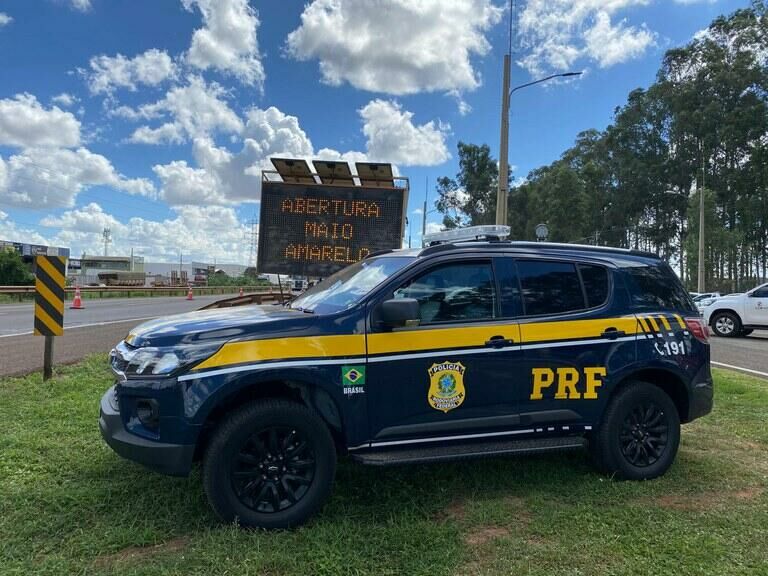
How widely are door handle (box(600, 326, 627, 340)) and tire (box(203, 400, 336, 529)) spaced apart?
2159 mm

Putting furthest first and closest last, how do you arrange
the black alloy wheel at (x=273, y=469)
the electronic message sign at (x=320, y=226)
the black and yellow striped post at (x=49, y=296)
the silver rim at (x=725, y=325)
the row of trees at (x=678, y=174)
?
1. the row of trees at (x=678, y=174)
2. the silver rim at (x=725, y=325)
3. the electronic message sign at (x=320, y=226)
4. the black and yellow striped post at (x=49, y=296)
5. the black alloy wheel at (x=273, y=469)

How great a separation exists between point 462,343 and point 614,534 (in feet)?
4.75

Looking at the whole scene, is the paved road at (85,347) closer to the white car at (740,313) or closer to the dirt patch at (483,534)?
the white car at (740,313)

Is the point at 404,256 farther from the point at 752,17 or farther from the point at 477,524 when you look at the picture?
the point at 752,17

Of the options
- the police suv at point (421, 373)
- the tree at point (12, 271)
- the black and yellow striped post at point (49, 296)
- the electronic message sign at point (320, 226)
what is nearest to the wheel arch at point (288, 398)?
the police suv at point (421, 373)

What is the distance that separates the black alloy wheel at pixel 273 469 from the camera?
129 inches

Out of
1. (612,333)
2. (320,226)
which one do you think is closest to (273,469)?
(612,333)

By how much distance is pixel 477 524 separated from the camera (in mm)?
3443

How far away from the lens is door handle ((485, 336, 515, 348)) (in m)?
3.74

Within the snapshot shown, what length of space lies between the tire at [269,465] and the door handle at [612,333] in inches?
85.0

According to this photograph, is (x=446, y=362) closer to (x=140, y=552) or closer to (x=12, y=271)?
(x=140, y=552)

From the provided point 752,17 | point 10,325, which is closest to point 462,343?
point 10,325

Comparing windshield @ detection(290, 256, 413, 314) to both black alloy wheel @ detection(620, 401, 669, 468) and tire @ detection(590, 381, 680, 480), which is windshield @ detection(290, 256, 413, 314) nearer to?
tire @ detection(590, 381, 680, 480)

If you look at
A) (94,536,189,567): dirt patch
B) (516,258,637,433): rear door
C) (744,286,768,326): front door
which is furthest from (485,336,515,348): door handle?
(744,286,768,326): front door
